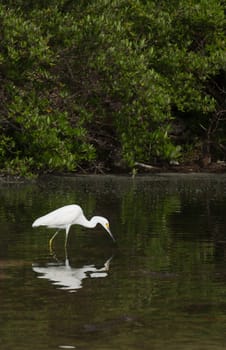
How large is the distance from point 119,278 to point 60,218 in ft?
10.8

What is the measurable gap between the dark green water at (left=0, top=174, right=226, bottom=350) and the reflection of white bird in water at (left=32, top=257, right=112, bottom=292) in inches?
0.5

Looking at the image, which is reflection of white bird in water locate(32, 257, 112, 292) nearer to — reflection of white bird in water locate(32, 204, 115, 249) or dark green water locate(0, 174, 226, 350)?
dark green water locate(0, 174, 226, 350)

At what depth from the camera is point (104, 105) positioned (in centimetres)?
2814

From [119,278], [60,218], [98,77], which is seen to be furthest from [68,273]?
[98,77]

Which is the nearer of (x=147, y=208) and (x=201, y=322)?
(x=201, y=322)

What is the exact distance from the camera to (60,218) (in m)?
15.5

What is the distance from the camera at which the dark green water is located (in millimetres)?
9305

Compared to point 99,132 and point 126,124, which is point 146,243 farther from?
point 99,132

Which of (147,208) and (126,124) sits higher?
(126,124)

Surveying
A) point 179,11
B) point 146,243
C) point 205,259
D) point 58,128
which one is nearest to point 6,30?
point 58,128

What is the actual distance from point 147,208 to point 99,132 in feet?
27.3

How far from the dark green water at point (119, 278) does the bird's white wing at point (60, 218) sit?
31 centimetres

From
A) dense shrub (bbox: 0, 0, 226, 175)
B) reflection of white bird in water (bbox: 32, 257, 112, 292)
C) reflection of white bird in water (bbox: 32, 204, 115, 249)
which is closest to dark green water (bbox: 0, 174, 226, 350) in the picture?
reflection of white bird in water (bbox: 32, 257, 112, 292)

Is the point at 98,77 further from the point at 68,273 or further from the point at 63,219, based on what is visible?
the point at 68,273
